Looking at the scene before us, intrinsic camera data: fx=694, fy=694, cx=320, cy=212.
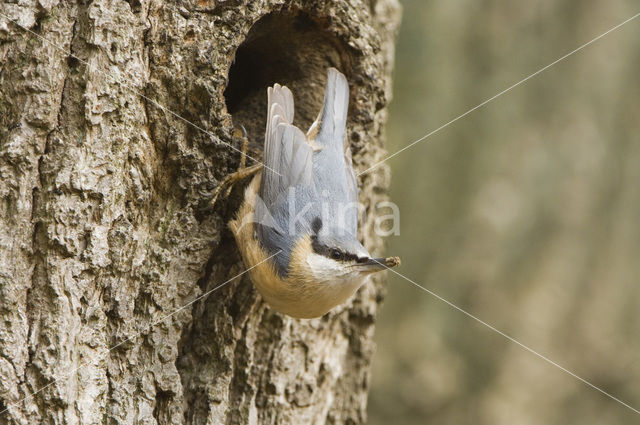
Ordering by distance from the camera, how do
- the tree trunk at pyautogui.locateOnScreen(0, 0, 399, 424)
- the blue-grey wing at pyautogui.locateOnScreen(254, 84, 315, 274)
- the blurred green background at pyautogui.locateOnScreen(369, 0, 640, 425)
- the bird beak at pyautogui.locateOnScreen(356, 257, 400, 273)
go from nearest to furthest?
the tree trunk at pyautogui.locateOnScreen(0, 0, 399, 424) → the bird beak at pyautogui.locateOnScreen(356, 257, 400, 273) → the blue-grey wing at pyautogui.locateOnScreen(254, 84, 315, 274) → the blurred green background at pyautogui.locateOnScreen(369, 0, 640, 425)

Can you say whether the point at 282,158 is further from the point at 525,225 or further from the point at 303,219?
the point at 525,225

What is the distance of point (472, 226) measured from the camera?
17.3 ft

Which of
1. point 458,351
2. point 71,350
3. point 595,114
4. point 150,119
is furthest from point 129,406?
point 595,114

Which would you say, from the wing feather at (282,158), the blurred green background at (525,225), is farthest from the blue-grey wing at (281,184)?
the blurred green background at (525,225)

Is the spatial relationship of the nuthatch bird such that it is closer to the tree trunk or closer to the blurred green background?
the tree trunk

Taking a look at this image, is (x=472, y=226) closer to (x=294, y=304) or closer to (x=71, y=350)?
(x=294, y=304)

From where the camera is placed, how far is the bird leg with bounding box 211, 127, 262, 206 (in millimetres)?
2812

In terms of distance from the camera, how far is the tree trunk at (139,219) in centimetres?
240

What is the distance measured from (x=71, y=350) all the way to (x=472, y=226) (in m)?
3.54

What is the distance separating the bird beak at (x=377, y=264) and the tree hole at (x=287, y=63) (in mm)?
881

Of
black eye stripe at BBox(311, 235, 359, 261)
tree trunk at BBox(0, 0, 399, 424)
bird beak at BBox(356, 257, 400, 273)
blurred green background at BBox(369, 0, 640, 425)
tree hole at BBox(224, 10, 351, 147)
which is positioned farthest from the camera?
blurred green background at BBox(369, 0, 640, 425)

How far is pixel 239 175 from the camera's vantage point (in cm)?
292

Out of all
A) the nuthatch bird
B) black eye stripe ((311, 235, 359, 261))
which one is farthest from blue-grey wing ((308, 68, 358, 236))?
black eye stripe ((311, 235, 359, 261))

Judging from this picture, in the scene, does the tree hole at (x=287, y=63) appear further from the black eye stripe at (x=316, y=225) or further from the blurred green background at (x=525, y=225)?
the blurred green background at (x=525, y=225)
